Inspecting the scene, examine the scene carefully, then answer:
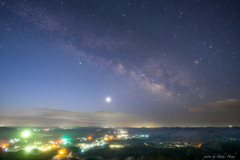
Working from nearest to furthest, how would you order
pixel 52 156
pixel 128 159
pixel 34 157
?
1. pixel 34 157
2. pixel 128 159
3. pixel 52 156

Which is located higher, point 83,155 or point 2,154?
point 2,154

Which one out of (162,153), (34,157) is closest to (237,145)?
(162,153)

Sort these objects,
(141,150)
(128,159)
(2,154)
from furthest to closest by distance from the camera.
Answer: (141,150), (128,159), (2,154)

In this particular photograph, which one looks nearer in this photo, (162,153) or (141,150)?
(162,153)

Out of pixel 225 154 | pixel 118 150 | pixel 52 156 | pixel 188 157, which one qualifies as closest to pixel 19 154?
pixel 52 156

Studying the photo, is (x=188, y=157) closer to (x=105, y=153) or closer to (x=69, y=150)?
(x=105, y=153)

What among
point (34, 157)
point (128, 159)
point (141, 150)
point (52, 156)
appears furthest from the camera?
point (141, 150)

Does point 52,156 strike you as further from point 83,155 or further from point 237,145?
point 237,145

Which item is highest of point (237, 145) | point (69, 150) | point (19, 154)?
point (237, 145)

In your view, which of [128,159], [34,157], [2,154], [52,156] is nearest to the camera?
[2,154]
